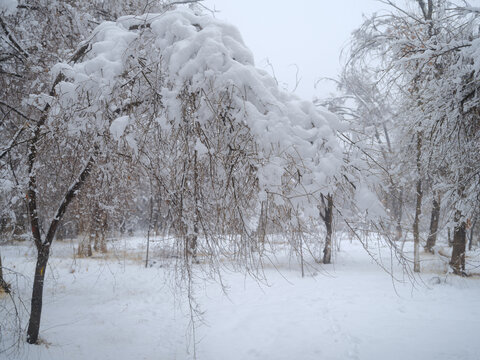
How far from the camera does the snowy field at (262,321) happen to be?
4652 mm

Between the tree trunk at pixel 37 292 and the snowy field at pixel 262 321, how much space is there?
0.61 feet

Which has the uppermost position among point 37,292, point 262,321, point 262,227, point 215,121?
point 215,121

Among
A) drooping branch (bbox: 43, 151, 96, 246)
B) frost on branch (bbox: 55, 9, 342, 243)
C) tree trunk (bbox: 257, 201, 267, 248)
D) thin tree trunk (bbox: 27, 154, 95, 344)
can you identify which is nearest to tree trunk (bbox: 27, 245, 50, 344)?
thin tree trunk (bbox: 27, 154, 95, 344)

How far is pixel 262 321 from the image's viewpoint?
19.8 feet

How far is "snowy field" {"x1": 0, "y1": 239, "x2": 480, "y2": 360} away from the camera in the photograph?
4652mm

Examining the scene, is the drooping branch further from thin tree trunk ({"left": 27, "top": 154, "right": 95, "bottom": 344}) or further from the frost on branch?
the frost on branch

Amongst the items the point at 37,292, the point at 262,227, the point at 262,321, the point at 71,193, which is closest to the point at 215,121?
the point at 262,227

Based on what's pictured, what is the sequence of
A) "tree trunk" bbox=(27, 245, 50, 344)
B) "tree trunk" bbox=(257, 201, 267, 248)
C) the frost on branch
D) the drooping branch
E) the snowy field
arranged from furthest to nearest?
the snowy field < "tree trunk" bbox=(27, 245, 50, 344) < the drooping branch < "tree trunk" bbox=(257, 201, 267, 248) < the frost on branch

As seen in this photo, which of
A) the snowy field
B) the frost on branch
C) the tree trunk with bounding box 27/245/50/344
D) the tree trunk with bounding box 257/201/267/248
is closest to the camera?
the frost on branch

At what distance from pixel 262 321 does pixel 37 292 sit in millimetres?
4106

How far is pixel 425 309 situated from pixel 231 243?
593cm

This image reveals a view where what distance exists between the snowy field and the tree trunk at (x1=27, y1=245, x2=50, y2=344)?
19 cm

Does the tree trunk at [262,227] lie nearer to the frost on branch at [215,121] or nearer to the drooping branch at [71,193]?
the frost on branch at [215,121]

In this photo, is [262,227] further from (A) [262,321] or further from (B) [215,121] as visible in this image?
(A) [262,321]
